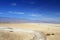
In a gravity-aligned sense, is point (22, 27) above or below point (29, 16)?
below

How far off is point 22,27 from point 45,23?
0.49 metres

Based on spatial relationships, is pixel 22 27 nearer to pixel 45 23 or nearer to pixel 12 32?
pixel 12 32

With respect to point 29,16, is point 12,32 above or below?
below

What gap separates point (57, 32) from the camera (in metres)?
2.85

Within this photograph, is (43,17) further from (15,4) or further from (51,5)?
(15,4)

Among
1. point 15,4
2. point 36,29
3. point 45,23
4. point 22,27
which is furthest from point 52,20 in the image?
point 15,4

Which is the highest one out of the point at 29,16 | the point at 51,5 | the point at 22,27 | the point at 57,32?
the point at 51,5

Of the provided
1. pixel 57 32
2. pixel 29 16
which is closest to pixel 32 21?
pixel 29 16

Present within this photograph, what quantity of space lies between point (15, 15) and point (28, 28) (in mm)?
397

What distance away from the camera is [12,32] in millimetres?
2875

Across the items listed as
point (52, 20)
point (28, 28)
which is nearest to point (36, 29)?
point (28, 28)

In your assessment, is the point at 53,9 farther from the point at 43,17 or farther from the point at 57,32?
the point at 57,32

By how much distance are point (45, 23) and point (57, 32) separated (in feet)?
1.01

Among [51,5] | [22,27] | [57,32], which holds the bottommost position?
[57,32]
